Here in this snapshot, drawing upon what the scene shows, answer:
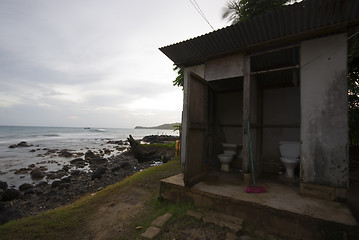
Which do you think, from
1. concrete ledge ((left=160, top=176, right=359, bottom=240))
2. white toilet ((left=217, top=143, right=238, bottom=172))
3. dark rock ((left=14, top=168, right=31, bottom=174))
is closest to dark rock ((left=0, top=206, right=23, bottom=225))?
concrete ledge ((left=160, top=176, right=359, bottom=240))

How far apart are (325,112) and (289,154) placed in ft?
8.56

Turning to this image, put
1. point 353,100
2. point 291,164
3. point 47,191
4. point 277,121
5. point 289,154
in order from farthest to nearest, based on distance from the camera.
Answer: point 47,191 < point 353,100 < point 277,121 < point 289,154 < point 291,164

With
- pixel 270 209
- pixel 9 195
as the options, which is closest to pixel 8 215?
pixel 9 195

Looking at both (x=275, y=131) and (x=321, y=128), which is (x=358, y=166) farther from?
(x=321, y=128)

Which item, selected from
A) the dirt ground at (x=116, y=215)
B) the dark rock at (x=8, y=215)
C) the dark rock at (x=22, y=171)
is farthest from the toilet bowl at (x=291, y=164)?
the dark rock at (x=22, y=171)

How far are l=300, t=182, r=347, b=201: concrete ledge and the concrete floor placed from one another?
0.12 m

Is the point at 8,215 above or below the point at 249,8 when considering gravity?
below

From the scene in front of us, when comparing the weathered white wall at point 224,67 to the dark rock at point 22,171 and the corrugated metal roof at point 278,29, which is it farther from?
the dark rock at point 22,171

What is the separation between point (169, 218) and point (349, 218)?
2884 mm

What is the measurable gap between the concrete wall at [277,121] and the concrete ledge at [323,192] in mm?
2648

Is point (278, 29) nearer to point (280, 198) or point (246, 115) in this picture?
point (246, 115)

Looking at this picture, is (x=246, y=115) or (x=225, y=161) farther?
(x=225, y=161)

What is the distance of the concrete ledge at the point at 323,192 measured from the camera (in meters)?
3.09

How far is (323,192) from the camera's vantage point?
3.22 meters
